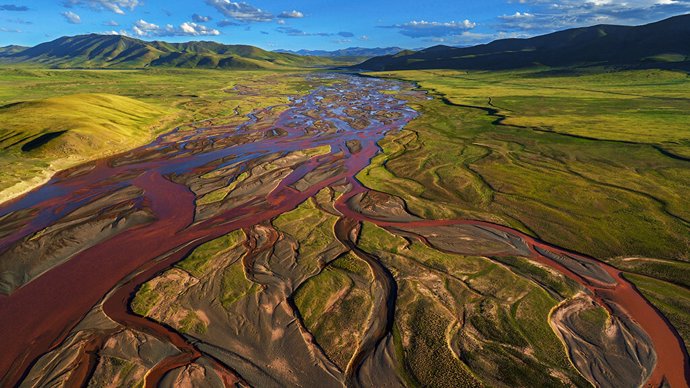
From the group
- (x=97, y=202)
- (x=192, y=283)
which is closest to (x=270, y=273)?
(x=192, y=283)

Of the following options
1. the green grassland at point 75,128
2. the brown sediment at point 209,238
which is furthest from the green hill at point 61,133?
the brown sediment at point 209,238

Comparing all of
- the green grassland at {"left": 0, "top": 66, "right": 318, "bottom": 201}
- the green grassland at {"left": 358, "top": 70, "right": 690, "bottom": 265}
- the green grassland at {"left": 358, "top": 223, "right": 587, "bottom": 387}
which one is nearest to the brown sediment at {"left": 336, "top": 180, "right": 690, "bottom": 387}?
the green grassland at {"left": 358, "top": 70, "right": 690, "bottom": 265}

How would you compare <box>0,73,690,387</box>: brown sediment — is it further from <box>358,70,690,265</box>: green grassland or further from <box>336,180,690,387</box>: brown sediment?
<box>358,70,690,265</box>: green grassland

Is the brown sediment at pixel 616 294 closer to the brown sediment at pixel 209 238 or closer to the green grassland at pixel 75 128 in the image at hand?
the brown sediment at pixel 209 238

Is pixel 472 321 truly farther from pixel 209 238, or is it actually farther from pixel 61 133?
pixel 61 133

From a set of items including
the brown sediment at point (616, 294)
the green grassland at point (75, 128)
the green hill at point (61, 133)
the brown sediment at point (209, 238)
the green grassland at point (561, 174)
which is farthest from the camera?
the green grassland at point (75, 128)

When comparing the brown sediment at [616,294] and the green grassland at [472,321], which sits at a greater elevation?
the green grassland at [472,321]

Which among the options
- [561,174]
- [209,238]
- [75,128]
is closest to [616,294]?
[561,174]
